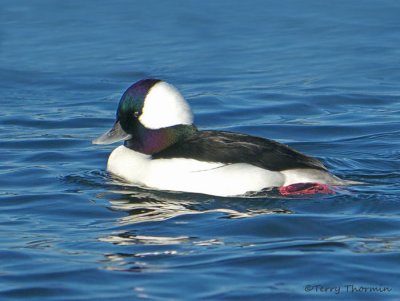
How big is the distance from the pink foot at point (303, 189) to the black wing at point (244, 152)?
175 mm

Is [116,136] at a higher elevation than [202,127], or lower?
higher

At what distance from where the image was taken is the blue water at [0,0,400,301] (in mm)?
9023

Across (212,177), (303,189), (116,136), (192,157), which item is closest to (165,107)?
(116,136)

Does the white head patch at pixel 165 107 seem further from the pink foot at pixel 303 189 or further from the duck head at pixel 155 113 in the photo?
the pink foot at pixel 303 189

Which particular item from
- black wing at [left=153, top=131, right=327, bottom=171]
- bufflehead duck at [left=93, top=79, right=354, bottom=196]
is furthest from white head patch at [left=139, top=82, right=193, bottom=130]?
black wing at [left=153, top=131, right=327, bottom=171]

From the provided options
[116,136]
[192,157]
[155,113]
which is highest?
[155,113]

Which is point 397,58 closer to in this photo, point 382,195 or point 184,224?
point 382,195

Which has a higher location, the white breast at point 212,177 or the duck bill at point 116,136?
the duck bill at point 116,136

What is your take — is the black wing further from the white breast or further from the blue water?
the blue water

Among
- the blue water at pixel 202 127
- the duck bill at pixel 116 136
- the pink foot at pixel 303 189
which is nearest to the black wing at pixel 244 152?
the pink foot at pixel 303 189

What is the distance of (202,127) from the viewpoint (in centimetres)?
1528

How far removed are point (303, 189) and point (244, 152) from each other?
0.62 meters

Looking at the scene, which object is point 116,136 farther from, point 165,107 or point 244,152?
point 244,152

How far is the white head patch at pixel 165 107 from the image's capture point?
1220 cm
